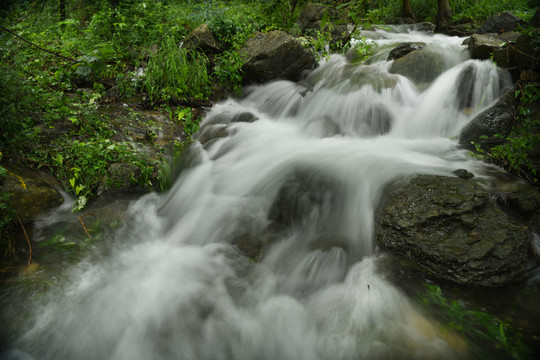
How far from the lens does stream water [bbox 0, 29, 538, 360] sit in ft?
7.45

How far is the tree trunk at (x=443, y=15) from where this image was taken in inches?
319

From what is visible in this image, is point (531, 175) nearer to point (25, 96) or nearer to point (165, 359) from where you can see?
point (165, 359)

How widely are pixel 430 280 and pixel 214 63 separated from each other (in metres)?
5.63

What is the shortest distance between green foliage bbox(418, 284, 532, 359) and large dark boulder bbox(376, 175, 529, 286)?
26 centimetres

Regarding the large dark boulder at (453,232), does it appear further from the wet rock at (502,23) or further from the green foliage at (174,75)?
the wet rock at (502,23)

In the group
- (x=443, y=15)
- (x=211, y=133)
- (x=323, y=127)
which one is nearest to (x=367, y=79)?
(x=323, y=127)

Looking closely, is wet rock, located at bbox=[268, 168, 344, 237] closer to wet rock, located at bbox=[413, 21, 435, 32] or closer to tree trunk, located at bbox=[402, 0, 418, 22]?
wet rock, located at bbox=[413, 21, 435, 32]

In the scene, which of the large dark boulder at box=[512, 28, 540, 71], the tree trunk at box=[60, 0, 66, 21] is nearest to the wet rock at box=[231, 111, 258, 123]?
the large dark boulder at box=[512, 28, 540, 71]

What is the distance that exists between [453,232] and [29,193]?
4163 millimetres

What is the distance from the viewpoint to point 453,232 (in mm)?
2697

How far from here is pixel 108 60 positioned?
5848 mm

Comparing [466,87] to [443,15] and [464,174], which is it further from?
[443,15]

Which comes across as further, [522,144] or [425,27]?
[425,27]

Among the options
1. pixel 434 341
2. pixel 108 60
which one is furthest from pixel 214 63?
pixel 434 341
